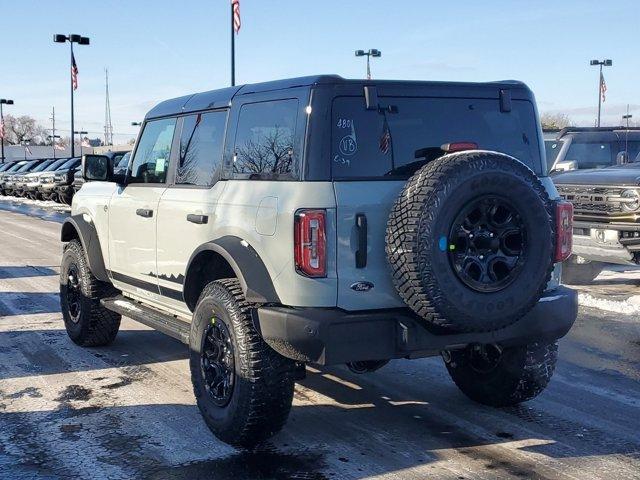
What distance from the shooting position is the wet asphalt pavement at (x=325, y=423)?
13.3 feet

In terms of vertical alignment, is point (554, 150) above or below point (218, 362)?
above

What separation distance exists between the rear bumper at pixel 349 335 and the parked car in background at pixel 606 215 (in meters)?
5.39

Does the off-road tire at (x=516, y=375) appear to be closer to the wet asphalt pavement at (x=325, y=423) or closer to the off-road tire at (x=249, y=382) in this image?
A: the wet asphalt pavement at (x=325, y=423)

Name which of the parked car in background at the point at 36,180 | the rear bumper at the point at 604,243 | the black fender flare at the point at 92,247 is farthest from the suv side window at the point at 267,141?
the parked car in background at the point at 36,180

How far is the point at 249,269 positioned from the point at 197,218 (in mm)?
834

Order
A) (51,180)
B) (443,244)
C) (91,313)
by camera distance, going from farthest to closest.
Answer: (51,180) → (91,313) → (443,244)

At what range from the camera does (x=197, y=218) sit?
4785mm

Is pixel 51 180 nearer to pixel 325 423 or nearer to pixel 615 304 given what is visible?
pixel 615 304

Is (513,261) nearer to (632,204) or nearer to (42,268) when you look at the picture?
(632,204)

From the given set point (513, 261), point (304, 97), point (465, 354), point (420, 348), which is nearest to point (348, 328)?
point (420, 348)

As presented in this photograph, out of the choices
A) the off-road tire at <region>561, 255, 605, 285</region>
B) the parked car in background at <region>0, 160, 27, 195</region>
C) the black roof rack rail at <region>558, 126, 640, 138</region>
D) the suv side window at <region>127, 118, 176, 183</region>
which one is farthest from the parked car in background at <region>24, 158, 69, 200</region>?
the suv side window at <region>127, 118, 176, 183</region>

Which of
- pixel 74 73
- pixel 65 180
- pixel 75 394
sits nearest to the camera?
pixel 75 394

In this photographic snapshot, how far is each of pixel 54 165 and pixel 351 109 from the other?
29280mm

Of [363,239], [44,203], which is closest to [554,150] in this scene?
[363,239]
